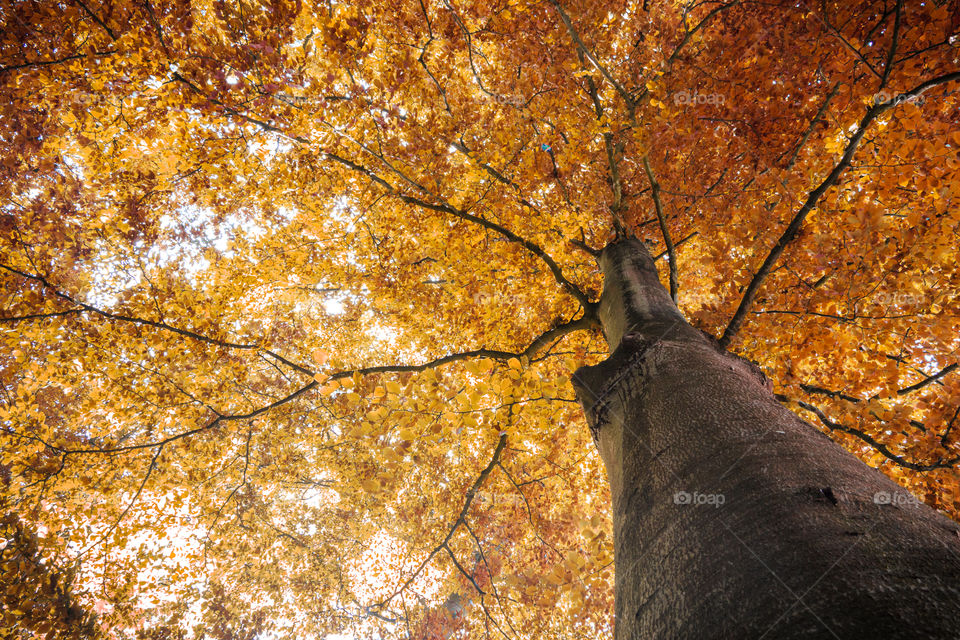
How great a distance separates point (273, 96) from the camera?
389 centimetres

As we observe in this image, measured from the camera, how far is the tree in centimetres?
122

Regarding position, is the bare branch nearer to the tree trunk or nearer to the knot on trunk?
the knot on trunk

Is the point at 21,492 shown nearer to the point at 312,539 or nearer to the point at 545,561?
the point at 312,539

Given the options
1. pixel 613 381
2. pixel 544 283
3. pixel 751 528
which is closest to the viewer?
pixel 751 528

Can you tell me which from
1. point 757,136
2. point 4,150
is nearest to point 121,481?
point 4,150

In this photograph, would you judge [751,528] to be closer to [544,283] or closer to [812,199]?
[812,199]

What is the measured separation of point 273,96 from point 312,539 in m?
9.76

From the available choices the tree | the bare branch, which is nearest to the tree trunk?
the tree

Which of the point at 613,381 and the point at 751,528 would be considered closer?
the point at 751,528

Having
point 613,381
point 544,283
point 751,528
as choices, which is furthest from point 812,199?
point 544,283

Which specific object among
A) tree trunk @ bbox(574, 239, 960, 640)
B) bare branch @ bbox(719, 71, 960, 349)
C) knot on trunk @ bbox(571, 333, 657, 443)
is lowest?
tree trunk @ bbox(574, 239, 960, 640)

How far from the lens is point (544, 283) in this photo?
17.1ft

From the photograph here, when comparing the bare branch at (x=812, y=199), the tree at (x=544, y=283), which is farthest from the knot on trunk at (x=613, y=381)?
the bare branch at (x=812, y=199)

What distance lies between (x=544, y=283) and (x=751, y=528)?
4.37 m
